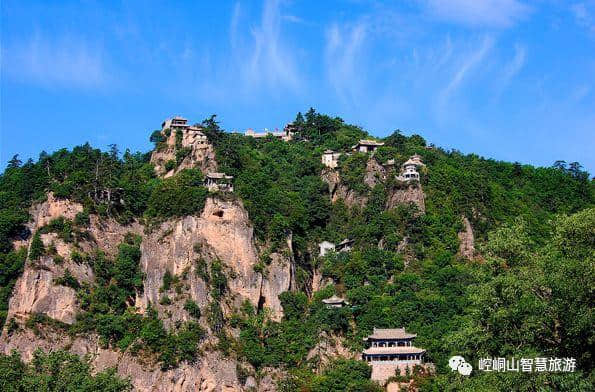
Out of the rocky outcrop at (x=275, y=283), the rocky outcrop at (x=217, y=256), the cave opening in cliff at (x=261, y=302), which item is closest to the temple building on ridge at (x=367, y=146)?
the rocky outcrop at (x=217, y=256)

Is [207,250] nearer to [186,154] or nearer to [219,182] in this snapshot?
[219,182]

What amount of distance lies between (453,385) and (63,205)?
4218cm

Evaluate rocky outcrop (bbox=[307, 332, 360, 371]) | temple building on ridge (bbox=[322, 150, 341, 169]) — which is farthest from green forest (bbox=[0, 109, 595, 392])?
temple building on ridge (bbox=[322, 150, 341, 169])

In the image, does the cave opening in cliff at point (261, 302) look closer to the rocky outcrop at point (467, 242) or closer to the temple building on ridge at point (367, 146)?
the rocky outcrop at point (467, 242)

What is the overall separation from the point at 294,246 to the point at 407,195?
1124cm

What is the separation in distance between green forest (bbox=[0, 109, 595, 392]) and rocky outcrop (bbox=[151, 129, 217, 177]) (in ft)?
3.34

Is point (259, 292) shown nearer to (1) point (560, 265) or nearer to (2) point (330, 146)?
(2) point (330, 146)

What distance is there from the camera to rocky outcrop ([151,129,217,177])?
72562 millimetres

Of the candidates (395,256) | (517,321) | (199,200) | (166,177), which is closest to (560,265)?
(517,321)

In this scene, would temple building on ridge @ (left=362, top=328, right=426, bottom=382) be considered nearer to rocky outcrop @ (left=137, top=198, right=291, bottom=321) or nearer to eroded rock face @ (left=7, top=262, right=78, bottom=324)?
rocky outcrop @ (left=137, top=198, right=291, bottom=321)

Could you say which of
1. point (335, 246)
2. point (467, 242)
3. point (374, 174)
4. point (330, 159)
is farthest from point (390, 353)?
point (330, 159)

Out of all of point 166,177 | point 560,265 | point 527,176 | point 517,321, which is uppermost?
point 527,176

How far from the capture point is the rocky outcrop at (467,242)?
221ft

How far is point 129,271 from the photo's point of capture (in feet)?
211
